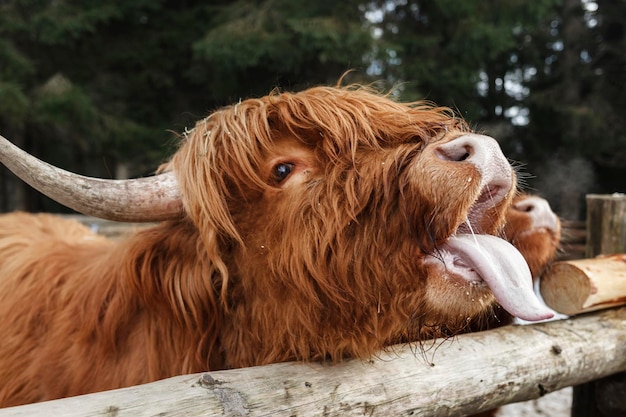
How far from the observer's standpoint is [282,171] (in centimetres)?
159

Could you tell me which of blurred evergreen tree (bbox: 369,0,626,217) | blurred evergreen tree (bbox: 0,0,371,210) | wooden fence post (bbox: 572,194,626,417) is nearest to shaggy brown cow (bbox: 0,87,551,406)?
wooden fence post (bbox: 572,194,626,417)

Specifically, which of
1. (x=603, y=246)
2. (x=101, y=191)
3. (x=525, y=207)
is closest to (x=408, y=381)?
(x=525, y=207)

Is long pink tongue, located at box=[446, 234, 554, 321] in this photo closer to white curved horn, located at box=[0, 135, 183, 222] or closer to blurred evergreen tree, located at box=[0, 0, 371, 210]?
white curved horn, located at box=[0, 135, 183, 222]

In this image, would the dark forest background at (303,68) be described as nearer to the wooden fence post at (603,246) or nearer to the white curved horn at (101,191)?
the wooden fence post at (603,246)

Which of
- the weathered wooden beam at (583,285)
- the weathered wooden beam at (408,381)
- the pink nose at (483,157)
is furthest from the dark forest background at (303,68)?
the pink nose at (483,157)

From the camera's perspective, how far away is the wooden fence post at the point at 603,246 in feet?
8.65

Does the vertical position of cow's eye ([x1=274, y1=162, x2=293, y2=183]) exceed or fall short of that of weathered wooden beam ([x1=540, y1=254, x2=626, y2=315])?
it exceeds it

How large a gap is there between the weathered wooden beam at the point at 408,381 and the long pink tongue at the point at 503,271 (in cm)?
35

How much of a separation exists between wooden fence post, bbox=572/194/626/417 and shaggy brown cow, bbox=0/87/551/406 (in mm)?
1440

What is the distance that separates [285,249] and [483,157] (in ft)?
1.92

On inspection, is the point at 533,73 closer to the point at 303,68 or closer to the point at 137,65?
the point at 303,68

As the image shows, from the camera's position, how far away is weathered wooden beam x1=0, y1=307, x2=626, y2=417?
1245 mm

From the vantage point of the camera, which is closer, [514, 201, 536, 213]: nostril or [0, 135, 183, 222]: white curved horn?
[0, 135, 183, 222]: white curved horn

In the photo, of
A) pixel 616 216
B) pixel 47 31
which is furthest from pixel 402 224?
pixel 47 31
